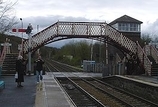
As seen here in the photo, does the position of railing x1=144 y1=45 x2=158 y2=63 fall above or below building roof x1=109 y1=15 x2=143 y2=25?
below

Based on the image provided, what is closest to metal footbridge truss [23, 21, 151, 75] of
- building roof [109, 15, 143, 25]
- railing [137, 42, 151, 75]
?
railing [137, 42, 151, 75]

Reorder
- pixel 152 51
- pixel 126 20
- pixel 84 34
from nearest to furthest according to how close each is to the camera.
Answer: pixel 152 51
pixel 84 34
pixel 126 20

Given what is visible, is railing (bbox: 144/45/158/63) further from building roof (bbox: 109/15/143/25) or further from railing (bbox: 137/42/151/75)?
building roof (bbox: 109/15/143/25)

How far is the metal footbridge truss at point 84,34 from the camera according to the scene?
32.1 m

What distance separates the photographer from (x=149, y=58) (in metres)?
29.8

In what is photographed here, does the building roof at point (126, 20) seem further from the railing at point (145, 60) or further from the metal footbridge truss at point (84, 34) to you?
the railing at point (145, 60)

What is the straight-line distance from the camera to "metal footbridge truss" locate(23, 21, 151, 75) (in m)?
32.1

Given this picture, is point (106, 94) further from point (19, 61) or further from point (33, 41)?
point (33, 41)

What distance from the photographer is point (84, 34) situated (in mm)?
32594

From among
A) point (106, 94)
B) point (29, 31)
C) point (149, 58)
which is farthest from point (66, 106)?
point (149, 58)

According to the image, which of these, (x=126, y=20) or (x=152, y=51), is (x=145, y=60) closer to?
(x=152, y=51)

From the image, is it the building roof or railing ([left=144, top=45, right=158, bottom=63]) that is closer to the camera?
railing ([left=144, top=45, right=158, bottom=63])

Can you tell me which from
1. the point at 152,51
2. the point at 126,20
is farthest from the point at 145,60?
the point at 126,20

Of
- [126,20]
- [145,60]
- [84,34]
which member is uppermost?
[126,20]
